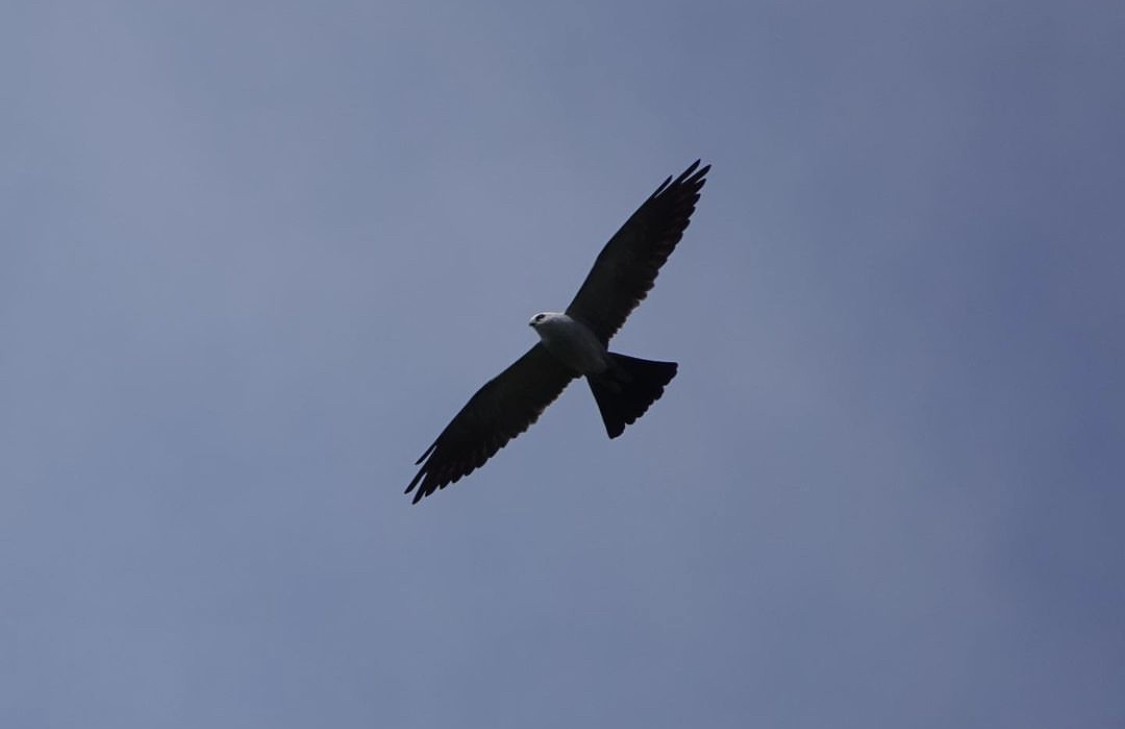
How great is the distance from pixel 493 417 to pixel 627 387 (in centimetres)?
186

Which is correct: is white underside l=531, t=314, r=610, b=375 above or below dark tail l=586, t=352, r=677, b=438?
above

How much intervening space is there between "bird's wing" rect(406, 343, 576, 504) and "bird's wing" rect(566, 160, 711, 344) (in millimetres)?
753

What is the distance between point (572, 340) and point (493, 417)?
5.73ft

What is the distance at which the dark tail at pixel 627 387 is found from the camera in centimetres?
2030

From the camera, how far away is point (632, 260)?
66.6 feet

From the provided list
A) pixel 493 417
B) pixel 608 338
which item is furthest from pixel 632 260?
pixel 493 417

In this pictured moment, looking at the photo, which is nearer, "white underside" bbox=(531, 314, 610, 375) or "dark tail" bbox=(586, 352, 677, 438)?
"white underside" bbox=(531, 314, 610, 375)

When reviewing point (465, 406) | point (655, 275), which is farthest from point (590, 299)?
point (465, 406)

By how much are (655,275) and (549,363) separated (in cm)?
170

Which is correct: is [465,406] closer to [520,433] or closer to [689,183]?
[520,433]

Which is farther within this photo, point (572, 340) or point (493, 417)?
point (493, 417)

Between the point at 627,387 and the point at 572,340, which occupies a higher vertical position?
the point at 572,340

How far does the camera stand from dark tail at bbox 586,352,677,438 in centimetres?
2030

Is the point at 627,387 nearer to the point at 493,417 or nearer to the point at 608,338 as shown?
the point at 608,338
